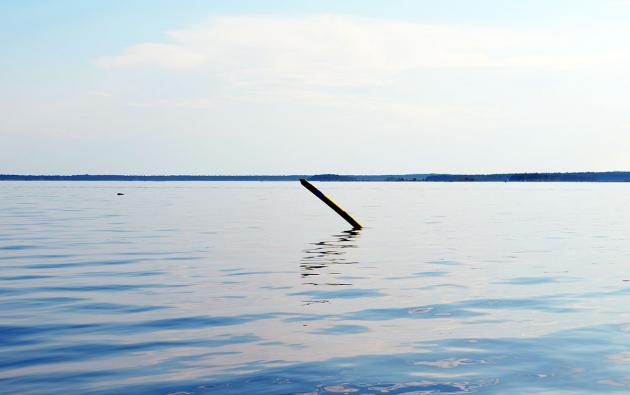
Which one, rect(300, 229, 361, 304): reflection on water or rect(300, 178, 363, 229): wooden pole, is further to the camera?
rect(300, 178, 363, 229): wooden pole

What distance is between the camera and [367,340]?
12797 mm

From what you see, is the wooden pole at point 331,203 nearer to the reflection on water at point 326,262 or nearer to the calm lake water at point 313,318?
the reflection on water at point 326,262

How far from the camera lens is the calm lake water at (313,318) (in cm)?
1038

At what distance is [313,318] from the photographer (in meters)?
14.9

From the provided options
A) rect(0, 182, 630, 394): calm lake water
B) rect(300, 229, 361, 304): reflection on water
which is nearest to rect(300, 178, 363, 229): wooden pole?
rect(300, 229, 361, 304): reflection on water

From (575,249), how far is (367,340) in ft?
63.7

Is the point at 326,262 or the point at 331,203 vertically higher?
the point at 331,203

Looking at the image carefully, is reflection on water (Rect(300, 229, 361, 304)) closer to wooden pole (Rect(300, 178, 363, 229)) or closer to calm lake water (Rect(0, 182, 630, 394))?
calm lake water (Rect(0, 182, 630, 394))

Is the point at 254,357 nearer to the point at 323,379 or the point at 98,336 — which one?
the point at 323,379

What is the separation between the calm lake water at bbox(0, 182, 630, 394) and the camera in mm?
10375

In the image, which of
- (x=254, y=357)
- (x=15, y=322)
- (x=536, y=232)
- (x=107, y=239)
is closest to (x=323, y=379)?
(x=254, y=357)

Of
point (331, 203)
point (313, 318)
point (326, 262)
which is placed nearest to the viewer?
point (313, 318)

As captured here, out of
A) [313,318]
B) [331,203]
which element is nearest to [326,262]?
[313,318]

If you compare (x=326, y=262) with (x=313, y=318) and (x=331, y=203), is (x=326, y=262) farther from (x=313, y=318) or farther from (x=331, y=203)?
(x=331, y=203)
